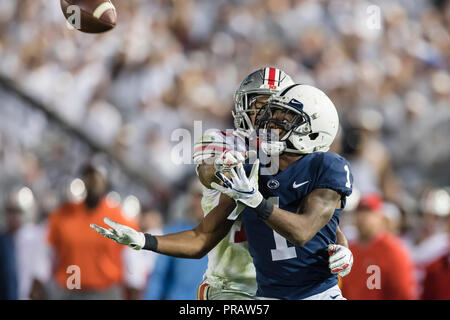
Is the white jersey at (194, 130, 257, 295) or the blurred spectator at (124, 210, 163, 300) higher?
the blurred spectator at (124, 210, 163, 300)

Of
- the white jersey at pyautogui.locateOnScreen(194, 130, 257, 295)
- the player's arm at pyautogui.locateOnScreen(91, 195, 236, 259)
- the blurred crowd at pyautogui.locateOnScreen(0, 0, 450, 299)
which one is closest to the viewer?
the player's arm at pyautogui.locateOnScreen(91, 195, 236, 259)

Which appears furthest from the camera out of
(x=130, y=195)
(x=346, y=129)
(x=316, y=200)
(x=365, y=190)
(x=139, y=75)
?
(x=139, y=75)

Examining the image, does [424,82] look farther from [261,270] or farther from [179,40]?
[261,270]

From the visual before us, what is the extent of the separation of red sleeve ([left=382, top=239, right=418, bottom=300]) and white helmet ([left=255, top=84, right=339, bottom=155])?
1.87 meters

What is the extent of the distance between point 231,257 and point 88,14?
1.48 m

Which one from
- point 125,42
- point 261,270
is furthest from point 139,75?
point 261,270

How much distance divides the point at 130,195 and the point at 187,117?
1.23 metres

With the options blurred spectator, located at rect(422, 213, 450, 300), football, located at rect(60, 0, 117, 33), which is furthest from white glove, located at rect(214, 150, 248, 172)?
blurred spectator, located at rect(422, 213, 450, 300)

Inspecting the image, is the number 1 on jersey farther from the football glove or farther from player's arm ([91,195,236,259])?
the football glove

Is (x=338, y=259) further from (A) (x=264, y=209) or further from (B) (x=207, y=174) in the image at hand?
(B) (x=207, y=174)

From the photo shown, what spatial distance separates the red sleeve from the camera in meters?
4.75

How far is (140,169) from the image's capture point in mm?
7488

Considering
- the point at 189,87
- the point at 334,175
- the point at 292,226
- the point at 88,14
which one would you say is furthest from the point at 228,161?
the point at 189,87

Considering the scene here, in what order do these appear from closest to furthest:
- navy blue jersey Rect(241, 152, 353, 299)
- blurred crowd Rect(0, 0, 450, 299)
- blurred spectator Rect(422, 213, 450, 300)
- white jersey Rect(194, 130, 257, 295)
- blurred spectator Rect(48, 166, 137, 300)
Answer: navy blue jersey Rect(241, 152, 353, 299) < white jersey Rect(194, 130, 257, 295) < blurred spectator Rect(422, 213, 450, 300) < blurred spectator Rect(48, 166, 137, 300) < blurred crowd Rect(0, 0, 450, 299)
